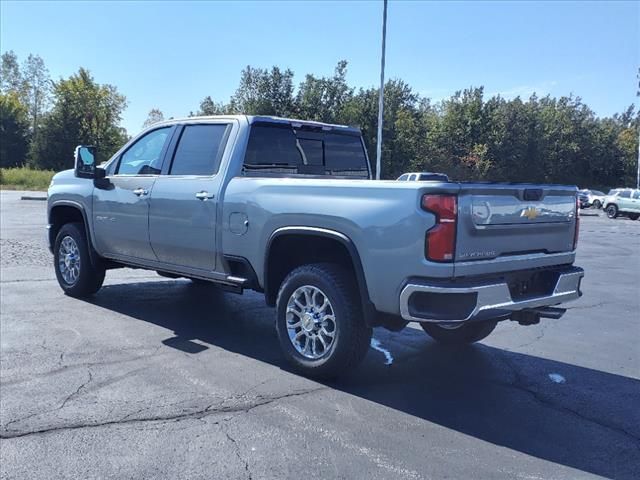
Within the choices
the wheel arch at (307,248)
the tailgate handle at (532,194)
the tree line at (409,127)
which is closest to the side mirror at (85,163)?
the wheel arch at (307,248)

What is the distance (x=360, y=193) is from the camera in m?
4.30

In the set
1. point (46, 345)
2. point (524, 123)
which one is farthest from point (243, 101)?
point (46, 345)

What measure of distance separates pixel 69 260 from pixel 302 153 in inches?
137

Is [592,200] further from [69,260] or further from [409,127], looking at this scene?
[69,260]

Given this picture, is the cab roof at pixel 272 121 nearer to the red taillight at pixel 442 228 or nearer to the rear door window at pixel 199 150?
the rear door window at pixel 199 150

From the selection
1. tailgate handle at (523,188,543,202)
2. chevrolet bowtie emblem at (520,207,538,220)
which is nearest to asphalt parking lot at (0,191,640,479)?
chevrolet bowtie emblem at (520,207,538,220)

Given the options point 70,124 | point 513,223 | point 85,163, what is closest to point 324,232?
point 513,223

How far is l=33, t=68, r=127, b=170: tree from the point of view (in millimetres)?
51750

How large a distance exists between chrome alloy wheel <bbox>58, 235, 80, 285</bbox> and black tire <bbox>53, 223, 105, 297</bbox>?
15mm

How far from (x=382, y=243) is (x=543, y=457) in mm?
1660

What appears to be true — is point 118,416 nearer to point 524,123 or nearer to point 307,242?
point 307,242

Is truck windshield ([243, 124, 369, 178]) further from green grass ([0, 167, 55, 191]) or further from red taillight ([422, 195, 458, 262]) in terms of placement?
green grass ([0, 167, 55, 191])

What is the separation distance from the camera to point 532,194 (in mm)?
4445

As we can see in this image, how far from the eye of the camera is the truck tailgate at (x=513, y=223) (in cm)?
397
